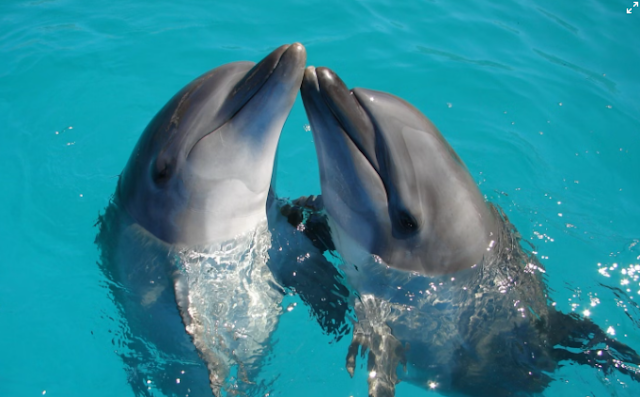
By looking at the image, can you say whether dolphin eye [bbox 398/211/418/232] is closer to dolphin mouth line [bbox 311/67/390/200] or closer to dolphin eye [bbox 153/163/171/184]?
dolphin mouth line [bbox 311/67/390/200]

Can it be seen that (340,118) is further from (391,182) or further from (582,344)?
(582,344)

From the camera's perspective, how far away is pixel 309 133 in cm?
855

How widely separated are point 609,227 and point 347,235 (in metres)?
4.38

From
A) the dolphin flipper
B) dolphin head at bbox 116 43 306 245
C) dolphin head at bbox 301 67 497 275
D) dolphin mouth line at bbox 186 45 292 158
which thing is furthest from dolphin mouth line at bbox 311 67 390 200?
the dolphin flipper

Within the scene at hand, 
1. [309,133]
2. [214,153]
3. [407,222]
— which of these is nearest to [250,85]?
[214,153]

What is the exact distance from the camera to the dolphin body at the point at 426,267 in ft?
14.6

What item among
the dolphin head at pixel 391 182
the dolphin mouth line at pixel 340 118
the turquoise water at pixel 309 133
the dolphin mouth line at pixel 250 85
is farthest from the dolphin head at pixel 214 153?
the turquoise water at pixel 309 133

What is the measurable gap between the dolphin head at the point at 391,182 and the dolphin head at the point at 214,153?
0.30 metres

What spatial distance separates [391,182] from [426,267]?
0.85 m

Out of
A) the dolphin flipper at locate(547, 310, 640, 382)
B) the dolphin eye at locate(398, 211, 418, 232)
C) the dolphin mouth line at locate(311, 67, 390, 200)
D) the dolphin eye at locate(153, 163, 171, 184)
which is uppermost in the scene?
the dolphin mouth line at locate(311, 67, 390, 200)

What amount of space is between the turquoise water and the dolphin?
0.44 metres

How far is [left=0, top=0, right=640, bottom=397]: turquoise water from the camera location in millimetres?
5969

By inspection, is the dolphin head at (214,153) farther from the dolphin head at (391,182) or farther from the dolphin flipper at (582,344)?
the dolphin flipper at (582,344)

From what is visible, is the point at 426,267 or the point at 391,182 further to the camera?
the point at 426,267
